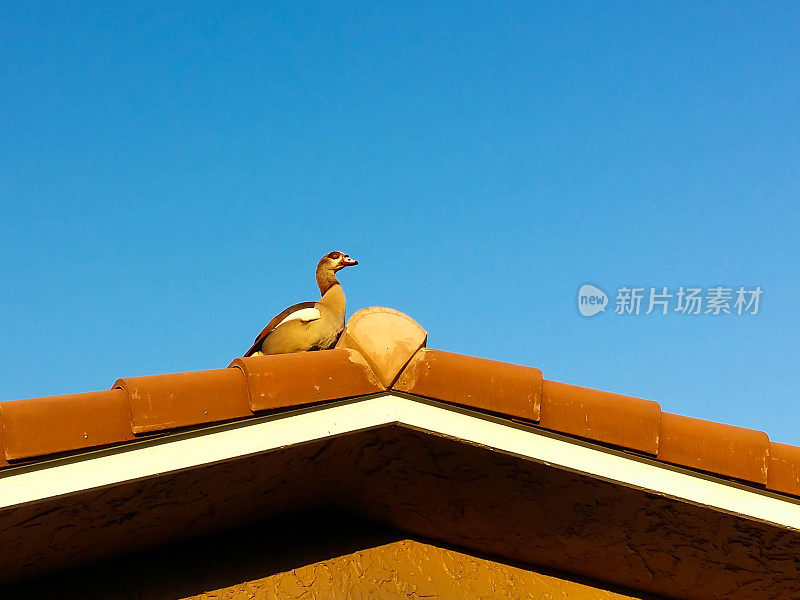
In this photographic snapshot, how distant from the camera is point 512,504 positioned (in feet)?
10.5

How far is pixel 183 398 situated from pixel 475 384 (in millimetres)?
1009

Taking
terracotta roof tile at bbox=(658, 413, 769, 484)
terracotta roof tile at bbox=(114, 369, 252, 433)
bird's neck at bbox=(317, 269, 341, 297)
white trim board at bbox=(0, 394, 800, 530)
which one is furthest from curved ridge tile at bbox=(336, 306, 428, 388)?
bird's neck at bbox=(317, 269, 341, 297)

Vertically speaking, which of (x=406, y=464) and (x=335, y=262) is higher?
(x=335, y=262)

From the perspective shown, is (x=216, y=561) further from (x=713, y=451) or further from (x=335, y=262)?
(x=713, y=451)

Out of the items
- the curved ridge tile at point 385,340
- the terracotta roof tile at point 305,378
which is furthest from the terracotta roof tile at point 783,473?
the terracotta roof tile at point 305,378

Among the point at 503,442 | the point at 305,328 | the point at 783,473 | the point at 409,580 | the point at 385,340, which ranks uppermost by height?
the point at 305,328

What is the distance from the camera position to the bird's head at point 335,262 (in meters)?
4.35

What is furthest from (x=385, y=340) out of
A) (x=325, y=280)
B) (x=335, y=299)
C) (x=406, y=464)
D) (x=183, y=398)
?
(x=325, y=280)

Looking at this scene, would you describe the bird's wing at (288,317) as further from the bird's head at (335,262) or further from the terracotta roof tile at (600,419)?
the terracotta roof tile at (600,419)

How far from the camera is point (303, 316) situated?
396 cm

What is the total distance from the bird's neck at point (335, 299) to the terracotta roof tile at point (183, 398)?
4.88 ft

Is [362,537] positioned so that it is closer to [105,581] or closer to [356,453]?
[356,453]

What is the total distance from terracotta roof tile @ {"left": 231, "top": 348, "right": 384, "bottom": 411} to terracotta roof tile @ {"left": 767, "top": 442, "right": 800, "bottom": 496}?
1.46 meters

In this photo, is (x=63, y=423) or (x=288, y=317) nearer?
(x=63, y=423)
